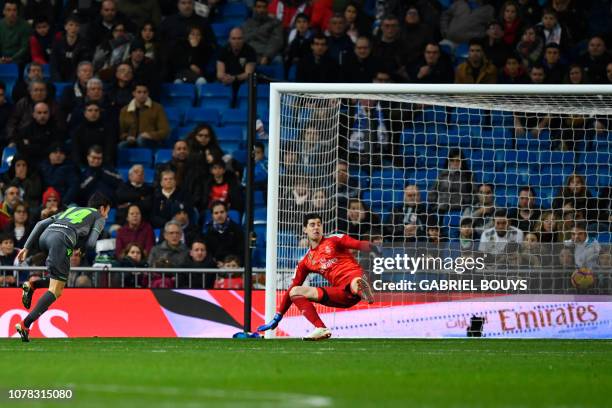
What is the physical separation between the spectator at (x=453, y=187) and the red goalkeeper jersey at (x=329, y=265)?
1889 mm

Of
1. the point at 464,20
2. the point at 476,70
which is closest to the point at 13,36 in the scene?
the point at 464,20

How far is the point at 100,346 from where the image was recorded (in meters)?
12.8

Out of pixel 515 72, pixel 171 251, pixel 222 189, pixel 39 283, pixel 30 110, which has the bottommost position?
pixel 39 283

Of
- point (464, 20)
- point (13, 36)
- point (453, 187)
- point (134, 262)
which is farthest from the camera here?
point (13, 36)

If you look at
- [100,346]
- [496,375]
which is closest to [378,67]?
[100,346]

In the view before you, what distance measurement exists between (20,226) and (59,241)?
408 cm

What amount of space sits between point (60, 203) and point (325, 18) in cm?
582

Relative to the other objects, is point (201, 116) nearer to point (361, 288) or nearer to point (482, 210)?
point (482, 210)

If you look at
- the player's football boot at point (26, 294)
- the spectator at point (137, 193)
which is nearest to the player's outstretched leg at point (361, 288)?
the player's football boot at point (26, 294)

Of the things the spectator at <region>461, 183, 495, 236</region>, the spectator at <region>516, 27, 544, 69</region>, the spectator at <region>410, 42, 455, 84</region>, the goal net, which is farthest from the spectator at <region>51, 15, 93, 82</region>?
the spectator at <region>461, 183, 495, 236</region>

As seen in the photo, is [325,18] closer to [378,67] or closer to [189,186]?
[378,67]

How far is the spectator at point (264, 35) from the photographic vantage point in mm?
21406

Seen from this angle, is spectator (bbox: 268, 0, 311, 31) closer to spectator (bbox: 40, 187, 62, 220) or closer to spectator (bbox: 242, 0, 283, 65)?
spectator (bbox: 242, 0, 283, 65)

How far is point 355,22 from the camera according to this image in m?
21.3
